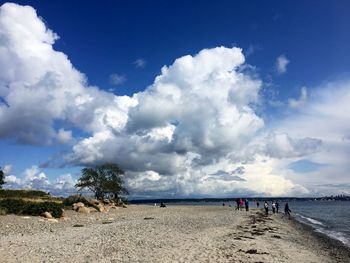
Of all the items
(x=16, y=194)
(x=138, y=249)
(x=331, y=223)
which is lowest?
(x=138, y=249)

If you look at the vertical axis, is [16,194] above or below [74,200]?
above

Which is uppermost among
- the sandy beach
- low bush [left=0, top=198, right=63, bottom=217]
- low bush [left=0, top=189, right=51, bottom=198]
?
low bush [left=0, top=189, right=51, bottom=198]

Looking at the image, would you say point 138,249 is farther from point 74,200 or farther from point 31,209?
point 74,200

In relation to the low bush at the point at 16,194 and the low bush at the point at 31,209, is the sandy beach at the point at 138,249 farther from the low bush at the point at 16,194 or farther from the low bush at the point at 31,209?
the low bush at the point at 16,194

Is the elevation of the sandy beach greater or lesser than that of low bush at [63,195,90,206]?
lesser

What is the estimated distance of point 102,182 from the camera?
8844 cm

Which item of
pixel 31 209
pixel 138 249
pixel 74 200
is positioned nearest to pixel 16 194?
pixel 74 200

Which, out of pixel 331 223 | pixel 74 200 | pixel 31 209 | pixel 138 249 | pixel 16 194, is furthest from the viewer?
pixel 16 194

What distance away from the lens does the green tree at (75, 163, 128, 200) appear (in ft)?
287

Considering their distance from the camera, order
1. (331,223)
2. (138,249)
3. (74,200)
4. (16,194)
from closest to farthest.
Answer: (138,249) < (331,223) < (74,200) < (16,194)

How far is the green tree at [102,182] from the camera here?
287 feet

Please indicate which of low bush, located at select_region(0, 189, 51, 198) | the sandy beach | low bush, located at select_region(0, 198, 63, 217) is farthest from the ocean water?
low bush, located at select_region(0, 189, 51, 198)

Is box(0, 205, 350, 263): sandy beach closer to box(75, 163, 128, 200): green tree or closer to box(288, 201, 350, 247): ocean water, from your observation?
box(288, 201, 350, 247): ocean water

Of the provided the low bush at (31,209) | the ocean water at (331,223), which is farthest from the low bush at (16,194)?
the ocean water at (331,223)
